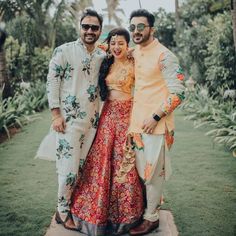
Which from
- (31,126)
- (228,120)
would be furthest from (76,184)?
(31,126)

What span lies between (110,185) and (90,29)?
1.39 meters

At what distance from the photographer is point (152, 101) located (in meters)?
3.35

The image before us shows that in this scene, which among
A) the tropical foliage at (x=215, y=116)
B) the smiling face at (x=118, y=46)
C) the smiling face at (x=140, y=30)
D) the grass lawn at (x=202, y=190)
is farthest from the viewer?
the tropical foliage at (x=215, y=116)

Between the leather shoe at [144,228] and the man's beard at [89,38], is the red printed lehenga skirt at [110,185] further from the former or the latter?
the man's beard at [89,38]

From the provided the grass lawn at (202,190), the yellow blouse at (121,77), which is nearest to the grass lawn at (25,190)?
the grass lawn at (202,190)

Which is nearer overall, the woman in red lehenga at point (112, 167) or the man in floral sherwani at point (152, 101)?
the man in floral sherwani at point (152, 101)

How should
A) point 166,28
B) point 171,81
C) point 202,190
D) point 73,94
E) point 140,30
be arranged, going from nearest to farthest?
1. point 171,81
2. point 140,30
3. point 73,94
4. point 202,190
5. point 166,28

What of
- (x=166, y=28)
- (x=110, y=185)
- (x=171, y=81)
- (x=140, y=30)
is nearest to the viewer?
(x=171, y=81)

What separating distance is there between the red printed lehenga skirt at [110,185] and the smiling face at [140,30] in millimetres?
567

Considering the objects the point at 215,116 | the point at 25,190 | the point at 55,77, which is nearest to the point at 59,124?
the point at 55,77

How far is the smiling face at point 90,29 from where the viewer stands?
3.40m

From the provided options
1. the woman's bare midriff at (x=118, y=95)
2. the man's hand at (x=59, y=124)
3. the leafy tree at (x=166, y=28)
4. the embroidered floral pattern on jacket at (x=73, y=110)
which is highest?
the leafy tree at (x=166, y=28)

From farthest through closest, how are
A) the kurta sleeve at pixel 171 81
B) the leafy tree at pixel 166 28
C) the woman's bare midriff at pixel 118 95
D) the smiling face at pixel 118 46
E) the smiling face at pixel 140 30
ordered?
the leafy tree at pixel 166 28 → the woman's bare midriff at pixel 118 95 → the smiling face at pixel 118 46 → the smiling face at pixel 140 30 → the kurta sleeve at pixel 171 81

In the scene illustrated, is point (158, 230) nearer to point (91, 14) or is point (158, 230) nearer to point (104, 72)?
point (104, 72)
